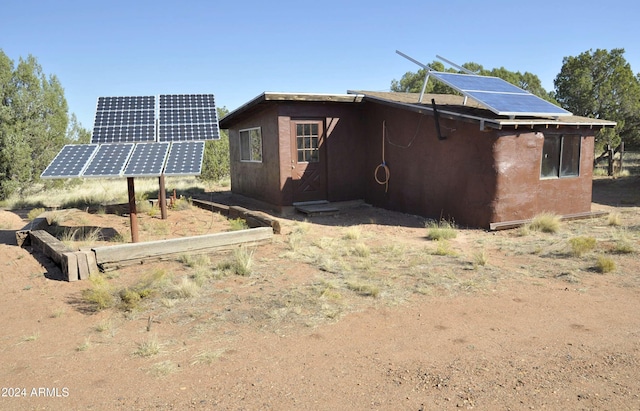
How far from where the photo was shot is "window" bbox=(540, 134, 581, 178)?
10.6m

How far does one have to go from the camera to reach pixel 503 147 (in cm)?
970

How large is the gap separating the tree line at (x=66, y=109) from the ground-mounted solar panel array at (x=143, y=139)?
6.91 metres

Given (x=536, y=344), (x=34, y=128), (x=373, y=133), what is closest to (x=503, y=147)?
(x=373, y=133)

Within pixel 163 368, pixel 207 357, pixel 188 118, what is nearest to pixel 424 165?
pixel 188 118

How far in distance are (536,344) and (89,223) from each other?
10.3m

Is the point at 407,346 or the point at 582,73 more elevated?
the point at 582,73

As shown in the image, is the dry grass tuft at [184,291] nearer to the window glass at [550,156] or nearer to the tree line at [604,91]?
the window glass at [550,156]

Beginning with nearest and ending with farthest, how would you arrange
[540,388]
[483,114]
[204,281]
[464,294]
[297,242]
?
[540,388] < [464,294] < [204,281] < [297,242] < [483,114]

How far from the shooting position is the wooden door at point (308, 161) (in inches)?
505

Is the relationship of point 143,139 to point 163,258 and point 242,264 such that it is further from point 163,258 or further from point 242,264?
point 242,264

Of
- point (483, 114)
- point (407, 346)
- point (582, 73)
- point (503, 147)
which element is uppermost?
point (582, 73)

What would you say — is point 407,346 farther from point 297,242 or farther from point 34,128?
point 34,128

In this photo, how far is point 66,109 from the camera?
18812 mm

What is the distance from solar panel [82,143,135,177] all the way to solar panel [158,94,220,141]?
3.00 feet
